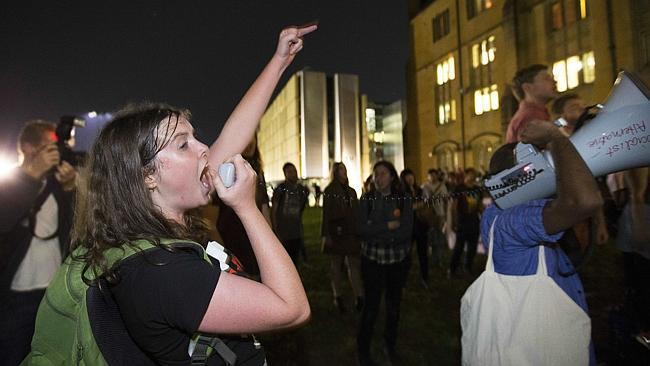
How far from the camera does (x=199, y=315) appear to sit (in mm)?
1114

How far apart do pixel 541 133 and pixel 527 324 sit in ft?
3.07

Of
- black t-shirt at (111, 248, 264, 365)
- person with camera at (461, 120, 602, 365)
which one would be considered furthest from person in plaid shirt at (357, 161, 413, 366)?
black t-shirt at (111, 248, 264, 365)

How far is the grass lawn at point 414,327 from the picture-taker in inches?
176

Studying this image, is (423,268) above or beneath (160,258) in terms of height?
beneath

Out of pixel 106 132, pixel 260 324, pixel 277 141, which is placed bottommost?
pixel 260 324

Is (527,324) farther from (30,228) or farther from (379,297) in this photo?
(30,228)

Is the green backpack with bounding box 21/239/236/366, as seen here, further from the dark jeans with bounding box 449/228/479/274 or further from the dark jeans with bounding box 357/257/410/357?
the dark jeans with bounding box 449/228/479/274

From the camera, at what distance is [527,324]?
74.9 inches

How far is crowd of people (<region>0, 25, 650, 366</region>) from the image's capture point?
1.17m

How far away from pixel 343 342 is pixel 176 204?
4.12 metres

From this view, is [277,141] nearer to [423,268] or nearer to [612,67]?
[612,67]

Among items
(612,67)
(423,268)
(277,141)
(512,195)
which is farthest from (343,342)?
(277,141)

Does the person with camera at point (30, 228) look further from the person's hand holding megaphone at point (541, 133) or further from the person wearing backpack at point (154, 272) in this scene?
the person's hand holding megaphone at point (541, 133)

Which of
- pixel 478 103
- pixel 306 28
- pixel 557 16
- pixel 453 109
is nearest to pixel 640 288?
pixel 306 28
